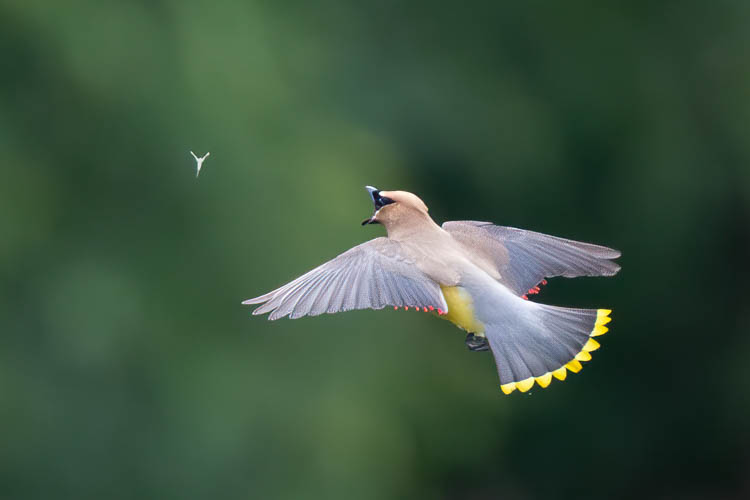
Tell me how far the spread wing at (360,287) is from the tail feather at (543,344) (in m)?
0.36

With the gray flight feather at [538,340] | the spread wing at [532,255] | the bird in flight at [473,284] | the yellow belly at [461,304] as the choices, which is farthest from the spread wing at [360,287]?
the spread wing at [532,255]

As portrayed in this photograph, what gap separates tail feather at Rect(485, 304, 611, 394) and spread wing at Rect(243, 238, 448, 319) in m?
0.36

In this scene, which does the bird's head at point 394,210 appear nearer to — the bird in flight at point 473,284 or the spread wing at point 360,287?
the bird in flight at point 473,284

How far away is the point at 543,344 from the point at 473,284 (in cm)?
30

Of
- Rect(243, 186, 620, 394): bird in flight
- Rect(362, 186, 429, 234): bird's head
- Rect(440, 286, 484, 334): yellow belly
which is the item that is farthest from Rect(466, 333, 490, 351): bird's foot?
Rect(362, 186, 429, 234): bird's head

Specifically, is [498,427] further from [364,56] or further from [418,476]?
[364,56]

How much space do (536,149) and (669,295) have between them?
1.47 metres

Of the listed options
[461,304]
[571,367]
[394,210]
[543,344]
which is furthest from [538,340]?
[394,210]

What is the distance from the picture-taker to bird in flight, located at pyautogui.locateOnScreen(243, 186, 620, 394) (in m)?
4.23

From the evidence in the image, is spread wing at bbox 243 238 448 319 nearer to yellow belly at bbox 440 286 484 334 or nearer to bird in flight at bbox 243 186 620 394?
bird in flight at bbox 243 186 620 394

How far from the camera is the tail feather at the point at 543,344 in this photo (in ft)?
14.6

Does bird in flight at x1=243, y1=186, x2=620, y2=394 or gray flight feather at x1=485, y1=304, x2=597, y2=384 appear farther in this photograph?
gray flight feather at x1=485, y1=304, x2=597, y2=384

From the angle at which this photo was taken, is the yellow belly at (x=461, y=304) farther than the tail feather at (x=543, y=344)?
Yes

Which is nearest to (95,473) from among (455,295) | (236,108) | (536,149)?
(236,108)
